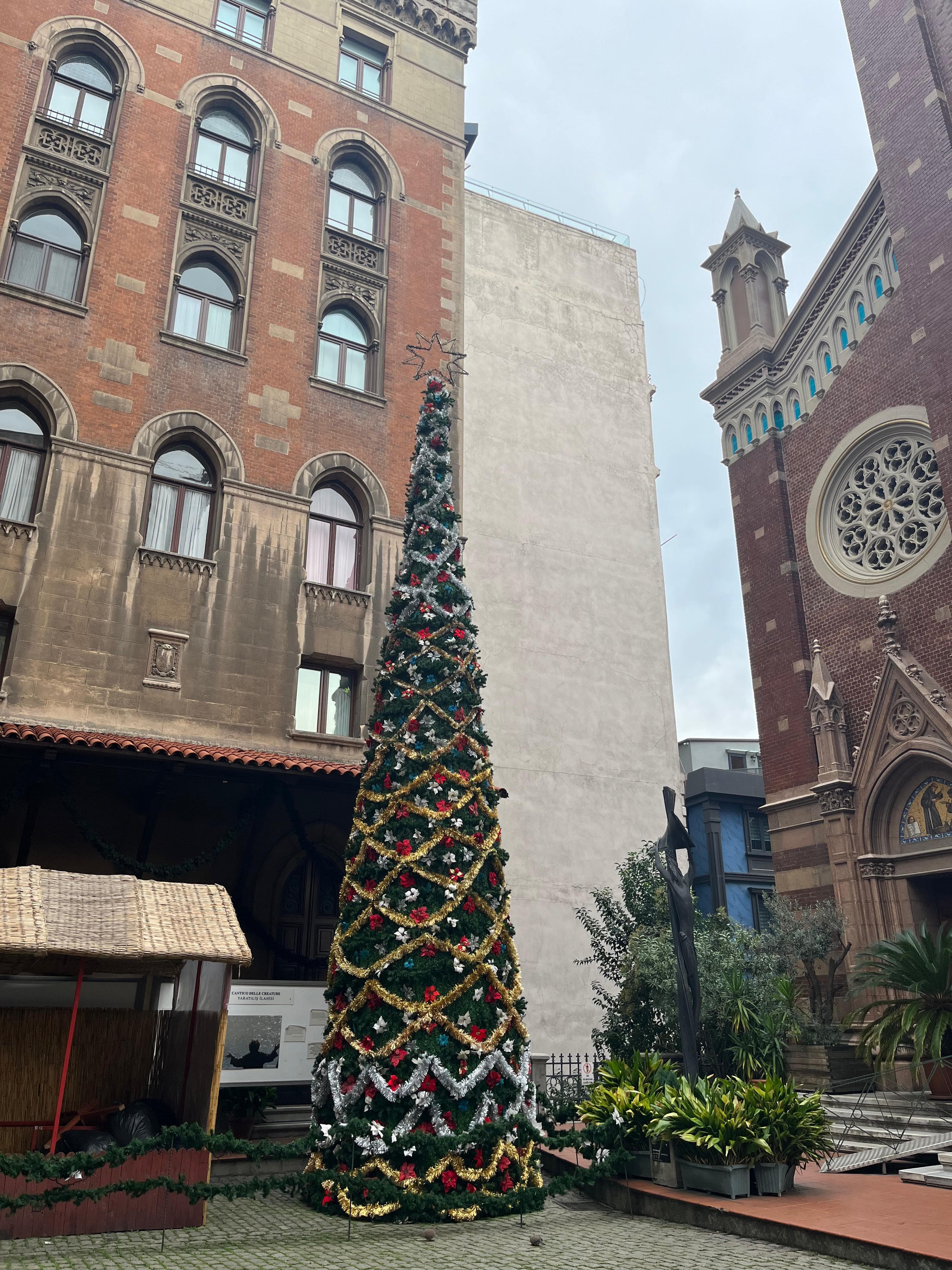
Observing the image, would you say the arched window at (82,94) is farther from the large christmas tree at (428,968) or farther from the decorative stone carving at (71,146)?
the large christmas tree at (428,968)

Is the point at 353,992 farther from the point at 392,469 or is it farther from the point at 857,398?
the point at 857,398

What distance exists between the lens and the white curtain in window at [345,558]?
59.5 ft

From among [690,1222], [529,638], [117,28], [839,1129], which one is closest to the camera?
[690,1222]

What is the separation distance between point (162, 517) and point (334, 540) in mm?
3348

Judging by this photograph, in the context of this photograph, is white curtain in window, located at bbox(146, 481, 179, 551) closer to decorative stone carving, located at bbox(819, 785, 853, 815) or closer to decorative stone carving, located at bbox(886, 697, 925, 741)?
decorative stone carving, located at bbox(819, 785, 853, 815)

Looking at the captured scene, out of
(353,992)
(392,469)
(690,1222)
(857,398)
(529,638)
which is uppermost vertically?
(857,398)

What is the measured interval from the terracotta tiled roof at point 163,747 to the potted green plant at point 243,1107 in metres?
4.22

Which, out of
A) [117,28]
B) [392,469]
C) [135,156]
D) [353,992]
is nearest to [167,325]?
[135,156]

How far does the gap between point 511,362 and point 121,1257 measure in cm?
2192

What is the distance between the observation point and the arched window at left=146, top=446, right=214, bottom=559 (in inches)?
649

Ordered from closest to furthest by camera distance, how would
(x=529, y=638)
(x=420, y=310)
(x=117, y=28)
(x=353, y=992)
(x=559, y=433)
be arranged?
(x=353, y=992) → (x=117, y=28) → (x=420, y=310) → (x=529, y=638) → (x=559, y=433)

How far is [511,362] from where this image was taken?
2509 cm

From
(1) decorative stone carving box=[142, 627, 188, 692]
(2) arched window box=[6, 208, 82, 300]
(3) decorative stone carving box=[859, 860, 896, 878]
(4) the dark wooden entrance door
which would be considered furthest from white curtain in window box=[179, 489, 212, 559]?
(3) decorative stone carving box=[859, 860, 896, 878]

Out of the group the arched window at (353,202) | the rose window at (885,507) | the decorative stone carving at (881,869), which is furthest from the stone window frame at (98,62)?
the decorative stone carving at (881,869)
